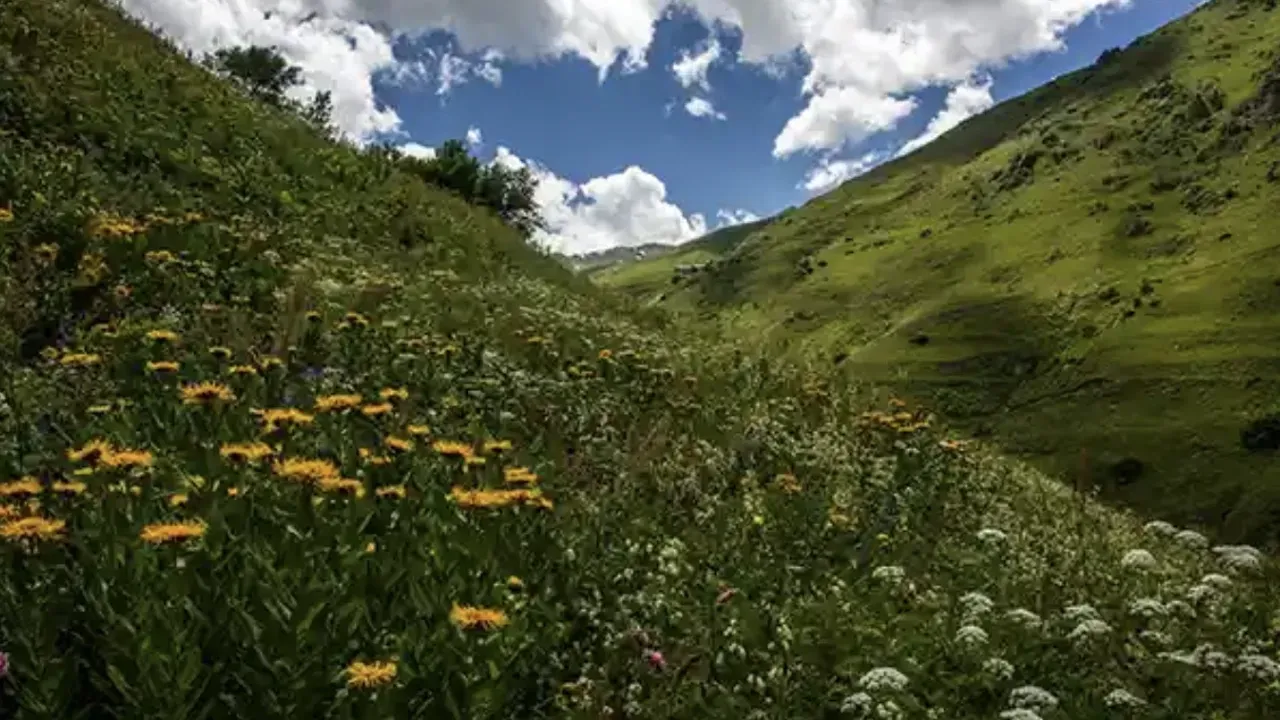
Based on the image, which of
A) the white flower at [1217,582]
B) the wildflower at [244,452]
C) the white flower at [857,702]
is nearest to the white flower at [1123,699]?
the white flower at [857,702]

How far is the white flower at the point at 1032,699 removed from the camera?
189 inches

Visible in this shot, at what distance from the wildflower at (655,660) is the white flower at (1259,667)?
8.98 feet

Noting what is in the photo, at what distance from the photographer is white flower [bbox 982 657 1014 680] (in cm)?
511

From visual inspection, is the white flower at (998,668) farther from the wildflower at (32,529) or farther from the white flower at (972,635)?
the wildflower at (32,529)

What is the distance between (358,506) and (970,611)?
317cm

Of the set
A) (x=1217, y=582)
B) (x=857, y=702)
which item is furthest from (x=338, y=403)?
(x=1217, y=582)

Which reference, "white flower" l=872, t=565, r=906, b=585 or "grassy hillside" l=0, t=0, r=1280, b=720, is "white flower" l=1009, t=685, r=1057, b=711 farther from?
"white flower" l=872, t=565, r=906, b=585

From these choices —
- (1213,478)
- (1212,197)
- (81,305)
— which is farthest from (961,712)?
(1212,197)

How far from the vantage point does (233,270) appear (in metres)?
10.6

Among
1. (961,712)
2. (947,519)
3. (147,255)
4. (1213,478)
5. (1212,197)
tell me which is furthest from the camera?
(1212,197)

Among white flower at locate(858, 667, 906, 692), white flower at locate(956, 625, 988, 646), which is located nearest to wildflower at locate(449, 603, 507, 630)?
white flower at locate(858, 667, 906, 692)

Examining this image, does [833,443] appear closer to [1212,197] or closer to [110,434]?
[110,434]

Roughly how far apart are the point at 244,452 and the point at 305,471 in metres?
0.35

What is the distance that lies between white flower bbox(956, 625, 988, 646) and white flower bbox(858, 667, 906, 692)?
0.57 metres
